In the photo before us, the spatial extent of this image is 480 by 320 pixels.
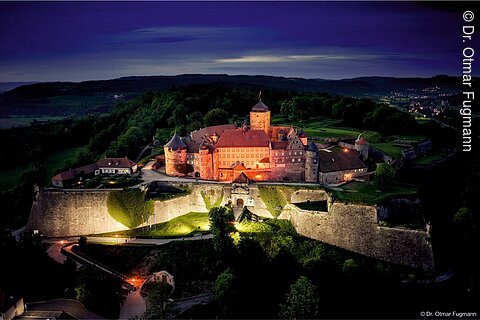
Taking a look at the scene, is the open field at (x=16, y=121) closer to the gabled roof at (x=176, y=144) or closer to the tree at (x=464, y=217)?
the gabled roof at (x=176, y=144)

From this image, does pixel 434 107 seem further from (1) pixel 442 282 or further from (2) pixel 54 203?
(2) pixel 54 203

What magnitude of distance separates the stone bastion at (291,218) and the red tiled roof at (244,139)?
4085 mm

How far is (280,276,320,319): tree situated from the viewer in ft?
78.9

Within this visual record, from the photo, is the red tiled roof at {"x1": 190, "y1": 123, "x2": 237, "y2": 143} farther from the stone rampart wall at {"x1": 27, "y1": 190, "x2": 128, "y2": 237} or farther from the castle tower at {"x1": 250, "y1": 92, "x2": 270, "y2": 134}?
the stone rampart wall at {"x1": 27, "y1": 190, "x2": 128, "y2": 237}

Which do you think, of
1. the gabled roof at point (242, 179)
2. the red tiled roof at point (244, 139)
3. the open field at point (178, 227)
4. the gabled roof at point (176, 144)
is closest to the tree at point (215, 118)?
the gabled roof at point (176, 144)

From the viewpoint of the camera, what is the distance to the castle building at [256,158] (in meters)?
36.2

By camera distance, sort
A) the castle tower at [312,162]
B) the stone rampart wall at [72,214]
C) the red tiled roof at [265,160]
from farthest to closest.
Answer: the red tiled roof at [265,160] → the stone rampart wall at [72,214] → the castle tower at [312,162]

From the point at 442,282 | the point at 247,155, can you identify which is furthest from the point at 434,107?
the point at 442,282

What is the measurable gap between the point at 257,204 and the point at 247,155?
15.3 ft

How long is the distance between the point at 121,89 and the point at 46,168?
1595 inches

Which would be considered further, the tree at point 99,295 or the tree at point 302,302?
the tree at point 99,295

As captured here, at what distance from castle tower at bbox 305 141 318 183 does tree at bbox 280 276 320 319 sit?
1212 centimetres

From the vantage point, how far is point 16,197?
43312mm

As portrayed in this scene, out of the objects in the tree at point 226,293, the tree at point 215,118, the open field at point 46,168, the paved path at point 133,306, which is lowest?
the paved path at point 133,306
